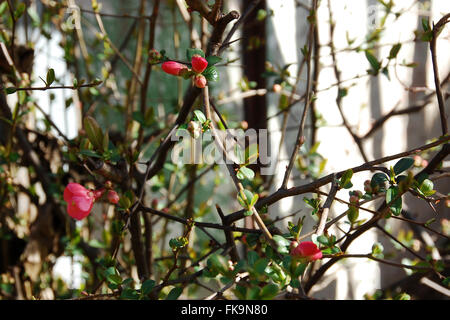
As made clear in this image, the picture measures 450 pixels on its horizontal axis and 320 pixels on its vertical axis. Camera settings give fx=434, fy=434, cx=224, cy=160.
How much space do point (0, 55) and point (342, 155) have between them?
0.92m

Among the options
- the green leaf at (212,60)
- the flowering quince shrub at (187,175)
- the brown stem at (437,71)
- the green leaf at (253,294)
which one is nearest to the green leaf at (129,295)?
the flowering quince shrub at (187,175)

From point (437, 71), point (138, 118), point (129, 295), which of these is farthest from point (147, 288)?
point (437, 71)

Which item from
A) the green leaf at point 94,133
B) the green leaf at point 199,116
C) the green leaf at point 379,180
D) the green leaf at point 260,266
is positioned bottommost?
the green leaf at point 260,266

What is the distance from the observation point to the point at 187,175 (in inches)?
44.8

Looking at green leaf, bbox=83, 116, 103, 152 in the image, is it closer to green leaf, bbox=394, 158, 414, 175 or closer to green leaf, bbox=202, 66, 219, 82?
green leaf, bbox=202, 66, 219, 82

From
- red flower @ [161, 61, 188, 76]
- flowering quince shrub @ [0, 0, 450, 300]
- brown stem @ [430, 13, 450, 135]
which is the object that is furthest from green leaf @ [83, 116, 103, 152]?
brown stem @ [430, 13, 450, 135]

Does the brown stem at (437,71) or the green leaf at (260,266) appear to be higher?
the brown stem at (437,71)

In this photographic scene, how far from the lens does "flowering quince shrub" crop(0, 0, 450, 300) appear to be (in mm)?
533

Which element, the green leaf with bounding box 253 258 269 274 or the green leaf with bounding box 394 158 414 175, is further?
the green leaf with bounding box 394 158 414 175

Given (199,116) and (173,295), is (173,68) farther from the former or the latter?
(173,295)

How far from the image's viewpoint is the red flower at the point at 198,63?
51 centimetres

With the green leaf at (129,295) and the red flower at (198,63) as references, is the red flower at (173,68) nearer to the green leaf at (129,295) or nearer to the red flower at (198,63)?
the red flower at (198,63)

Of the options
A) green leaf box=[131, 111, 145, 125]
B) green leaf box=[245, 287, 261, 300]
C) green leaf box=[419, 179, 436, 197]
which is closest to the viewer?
green leaf box=[245, 287, 261, 300]

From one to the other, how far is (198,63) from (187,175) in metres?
0.65
